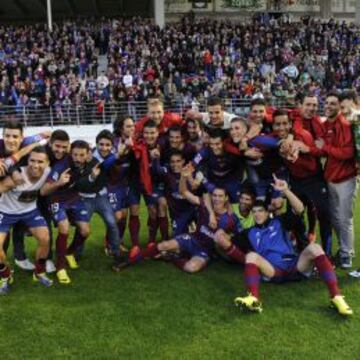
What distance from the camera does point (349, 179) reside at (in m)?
5.90

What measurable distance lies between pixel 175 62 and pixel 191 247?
707 inches

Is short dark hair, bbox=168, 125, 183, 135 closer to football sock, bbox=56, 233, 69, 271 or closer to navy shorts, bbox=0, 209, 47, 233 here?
football sock, bbox=56, 233, 69, 271

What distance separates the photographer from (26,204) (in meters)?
5.59

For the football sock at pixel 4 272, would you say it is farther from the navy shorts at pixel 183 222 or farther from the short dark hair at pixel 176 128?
the short dark hair at pixel 176 128

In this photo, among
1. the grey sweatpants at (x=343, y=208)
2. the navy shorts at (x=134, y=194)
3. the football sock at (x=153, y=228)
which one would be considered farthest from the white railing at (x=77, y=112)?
Answer: the grey sweatpants at (x=343, y=208)

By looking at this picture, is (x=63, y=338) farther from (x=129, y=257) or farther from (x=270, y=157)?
(x=270, y=157)

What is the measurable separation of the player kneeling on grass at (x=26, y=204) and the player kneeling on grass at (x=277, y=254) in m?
2.21

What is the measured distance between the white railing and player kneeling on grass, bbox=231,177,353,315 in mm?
12947

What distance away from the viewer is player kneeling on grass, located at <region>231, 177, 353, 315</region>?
16.7 feet

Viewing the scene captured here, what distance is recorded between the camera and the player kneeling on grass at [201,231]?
6.01 meters

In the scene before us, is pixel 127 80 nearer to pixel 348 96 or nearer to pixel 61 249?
pixel 61 249

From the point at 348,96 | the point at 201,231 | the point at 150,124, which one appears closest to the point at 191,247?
the point at 201,231

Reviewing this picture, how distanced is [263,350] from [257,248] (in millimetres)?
1398

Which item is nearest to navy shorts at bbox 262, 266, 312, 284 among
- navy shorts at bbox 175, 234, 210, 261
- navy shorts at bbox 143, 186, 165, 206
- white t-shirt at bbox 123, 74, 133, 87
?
navy shorts at bbox 175, 234, 210, 261
